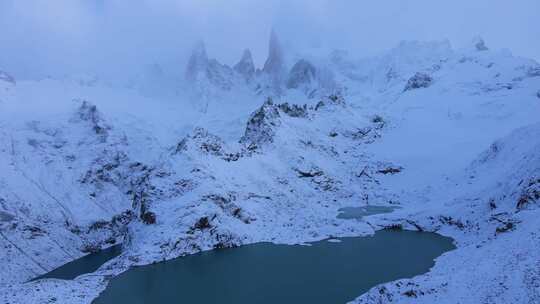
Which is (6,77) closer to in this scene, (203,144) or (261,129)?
(261,129)

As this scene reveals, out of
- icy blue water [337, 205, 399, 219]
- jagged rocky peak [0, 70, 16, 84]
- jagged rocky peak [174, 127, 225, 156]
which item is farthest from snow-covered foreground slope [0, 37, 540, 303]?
icy blue water [337, 205, 399, 219]

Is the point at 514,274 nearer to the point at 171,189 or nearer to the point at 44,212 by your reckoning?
the point at 171,189

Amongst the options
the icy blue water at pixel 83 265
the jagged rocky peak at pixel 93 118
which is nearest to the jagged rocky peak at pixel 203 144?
the icy blue water at pixel 83 265

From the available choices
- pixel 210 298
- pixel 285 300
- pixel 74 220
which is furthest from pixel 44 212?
pixel 285 300

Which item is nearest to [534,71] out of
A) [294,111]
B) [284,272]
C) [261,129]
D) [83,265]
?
[294,111]

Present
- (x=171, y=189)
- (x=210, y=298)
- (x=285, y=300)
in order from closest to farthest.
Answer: (x=285, y=300)
(x=210, y=298)
(x=171, y=189)

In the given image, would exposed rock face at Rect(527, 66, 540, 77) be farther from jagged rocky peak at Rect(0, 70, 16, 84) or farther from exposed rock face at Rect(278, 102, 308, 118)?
jagged rocky peak at Rect(0, 70, 16, 84)
